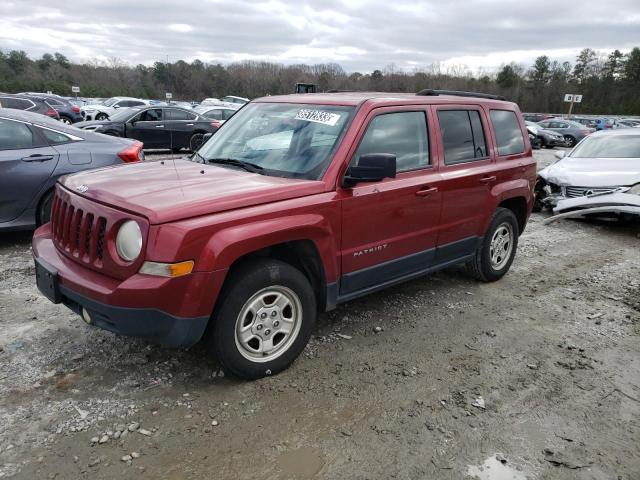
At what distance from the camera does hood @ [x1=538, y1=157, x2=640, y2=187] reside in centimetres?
823

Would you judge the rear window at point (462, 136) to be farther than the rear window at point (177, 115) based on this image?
No

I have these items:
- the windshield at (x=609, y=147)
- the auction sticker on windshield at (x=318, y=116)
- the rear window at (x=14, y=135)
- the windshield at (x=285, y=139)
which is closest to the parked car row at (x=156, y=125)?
the rear window at (x=14, y=135)

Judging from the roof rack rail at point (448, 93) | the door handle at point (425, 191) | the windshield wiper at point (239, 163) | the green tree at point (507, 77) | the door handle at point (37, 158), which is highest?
the green tree at point (507, 77)

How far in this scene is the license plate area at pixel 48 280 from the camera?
3.15m

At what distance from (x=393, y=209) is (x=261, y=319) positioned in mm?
1350

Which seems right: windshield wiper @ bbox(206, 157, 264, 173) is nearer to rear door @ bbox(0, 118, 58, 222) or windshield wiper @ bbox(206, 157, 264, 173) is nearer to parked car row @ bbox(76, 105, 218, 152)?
rear door @ bbox(0, 118, 58, 222)

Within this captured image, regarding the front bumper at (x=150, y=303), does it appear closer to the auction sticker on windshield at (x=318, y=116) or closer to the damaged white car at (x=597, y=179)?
the auction sticker on windshield at (x=318, y=116)

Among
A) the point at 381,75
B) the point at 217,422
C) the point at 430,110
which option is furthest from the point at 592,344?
the point at 381,75

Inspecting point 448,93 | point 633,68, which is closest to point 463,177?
point 448,93

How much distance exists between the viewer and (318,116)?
152 inches

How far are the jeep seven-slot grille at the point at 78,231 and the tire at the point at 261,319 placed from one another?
787 mm

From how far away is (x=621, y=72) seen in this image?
75.1 m

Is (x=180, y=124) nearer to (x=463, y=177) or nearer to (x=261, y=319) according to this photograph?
(x=463, y=177)

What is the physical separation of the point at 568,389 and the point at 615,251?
13.9 feet
